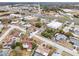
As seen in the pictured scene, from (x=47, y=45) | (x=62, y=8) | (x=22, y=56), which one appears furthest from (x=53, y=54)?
(x=62, y=8)

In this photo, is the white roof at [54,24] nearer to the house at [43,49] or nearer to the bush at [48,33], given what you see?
the bush at [48,33]

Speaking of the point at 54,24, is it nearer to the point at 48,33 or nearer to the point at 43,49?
the point at 48,33

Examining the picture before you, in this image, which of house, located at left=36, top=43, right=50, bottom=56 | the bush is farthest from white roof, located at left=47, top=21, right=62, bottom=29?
house, located at left=36, top=43, right=50, bottom=56

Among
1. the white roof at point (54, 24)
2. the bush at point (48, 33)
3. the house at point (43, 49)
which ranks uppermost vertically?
the white roof at point (54, 24)

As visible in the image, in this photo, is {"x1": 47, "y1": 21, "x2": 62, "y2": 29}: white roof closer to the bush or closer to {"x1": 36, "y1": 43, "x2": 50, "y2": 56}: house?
the bush

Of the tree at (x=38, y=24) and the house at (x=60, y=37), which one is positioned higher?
the tree at (x=38, y=24)

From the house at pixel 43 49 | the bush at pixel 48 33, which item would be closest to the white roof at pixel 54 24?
the bush at pixel 48 33

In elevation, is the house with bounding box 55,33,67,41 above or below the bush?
below

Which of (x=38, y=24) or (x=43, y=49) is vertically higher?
(x=38, y=24)

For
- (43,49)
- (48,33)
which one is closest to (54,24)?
(48,33)

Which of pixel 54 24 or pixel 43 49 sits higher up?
pixel 54 24

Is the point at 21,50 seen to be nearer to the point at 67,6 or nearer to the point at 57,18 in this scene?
the point at 57,18
